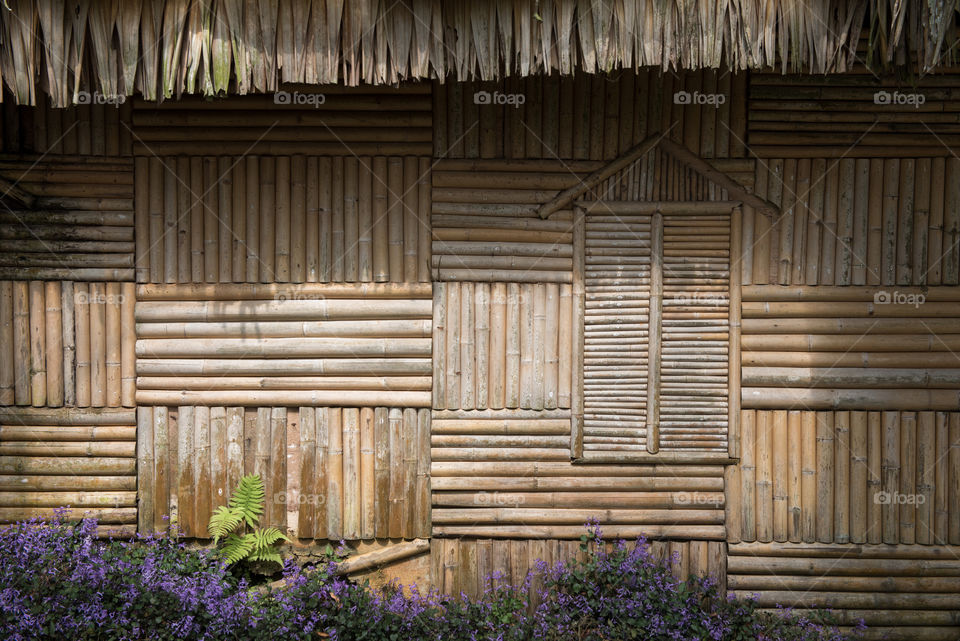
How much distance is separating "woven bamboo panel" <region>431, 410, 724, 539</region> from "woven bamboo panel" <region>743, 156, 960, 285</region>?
175cm

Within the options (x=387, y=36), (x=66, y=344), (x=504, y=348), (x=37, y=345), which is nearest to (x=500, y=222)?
(x=504, y=348)

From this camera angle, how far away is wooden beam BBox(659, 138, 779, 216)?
542 cm

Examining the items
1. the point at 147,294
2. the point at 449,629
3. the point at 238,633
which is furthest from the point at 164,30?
the point at 449,629

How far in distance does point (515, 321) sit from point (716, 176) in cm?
191

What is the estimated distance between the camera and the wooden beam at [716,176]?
5422 mm

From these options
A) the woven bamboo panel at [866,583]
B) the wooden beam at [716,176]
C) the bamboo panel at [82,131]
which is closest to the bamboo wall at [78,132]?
the bamboo panel at [82,131]

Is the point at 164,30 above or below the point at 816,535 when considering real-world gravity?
above

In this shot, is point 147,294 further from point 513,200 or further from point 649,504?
point 649,504

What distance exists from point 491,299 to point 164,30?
2.89m

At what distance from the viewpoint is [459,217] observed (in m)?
5.46

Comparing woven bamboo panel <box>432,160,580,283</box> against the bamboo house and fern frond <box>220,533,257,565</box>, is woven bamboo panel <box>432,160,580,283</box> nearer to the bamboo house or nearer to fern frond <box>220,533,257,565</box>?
the bamboo house

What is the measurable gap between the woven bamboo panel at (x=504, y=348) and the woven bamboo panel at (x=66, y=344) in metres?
2.47

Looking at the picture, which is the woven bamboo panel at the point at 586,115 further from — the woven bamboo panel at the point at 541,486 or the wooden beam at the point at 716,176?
the woven bamboo panel at the point at 541,486

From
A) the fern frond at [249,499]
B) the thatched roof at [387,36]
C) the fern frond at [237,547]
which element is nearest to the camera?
the thatched roof at [387,36]
